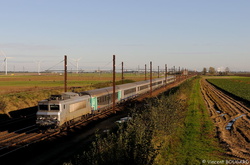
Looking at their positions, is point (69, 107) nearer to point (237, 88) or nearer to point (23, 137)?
point (23, 137)

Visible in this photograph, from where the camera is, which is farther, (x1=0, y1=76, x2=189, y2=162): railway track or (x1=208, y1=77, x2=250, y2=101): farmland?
(x1=208, y1=77, x2=250, y2=101): farmland

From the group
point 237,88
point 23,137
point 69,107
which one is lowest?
point 23,137

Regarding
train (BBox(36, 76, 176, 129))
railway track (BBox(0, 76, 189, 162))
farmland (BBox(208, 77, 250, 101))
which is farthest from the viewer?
farmland (BBox(208, 77, 250, 101))

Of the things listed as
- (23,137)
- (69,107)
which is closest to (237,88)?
(69,107)

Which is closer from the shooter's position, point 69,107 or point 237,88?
point 69,107

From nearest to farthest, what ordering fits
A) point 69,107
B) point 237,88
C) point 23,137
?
point 23,137 → point 69,107 → point 237,88

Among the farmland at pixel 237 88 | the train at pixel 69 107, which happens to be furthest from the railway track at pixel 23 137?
Answer: the farmland at pixel 237 88

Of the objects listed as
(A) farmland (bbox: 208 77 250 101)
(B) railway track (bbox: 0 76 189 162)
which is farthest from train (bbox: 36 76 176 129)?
(A) farmland (bbox: 208 77 250 101)

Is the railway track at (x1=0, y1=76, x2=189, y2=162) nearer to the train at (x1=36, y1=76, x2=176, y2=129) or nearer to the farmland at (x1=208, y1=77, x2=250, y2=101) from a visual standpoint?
the train at (x1=36, y1=76, x2=176, y2=129)

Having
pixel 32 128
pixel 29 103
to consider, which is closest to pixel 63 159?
pixel 32 128

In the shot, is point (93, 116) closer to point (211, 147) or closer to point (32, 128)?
point (32, 128)

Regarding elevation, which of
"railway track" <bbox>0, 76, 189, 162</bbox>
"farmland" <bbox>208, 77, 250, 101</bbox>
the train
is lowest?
"railway track" <bbox>0, 76, 189, 162</bbox>

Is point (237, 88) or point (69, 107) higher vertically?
point (69, 107)

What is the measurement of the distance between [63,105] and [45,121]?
2.26 m
